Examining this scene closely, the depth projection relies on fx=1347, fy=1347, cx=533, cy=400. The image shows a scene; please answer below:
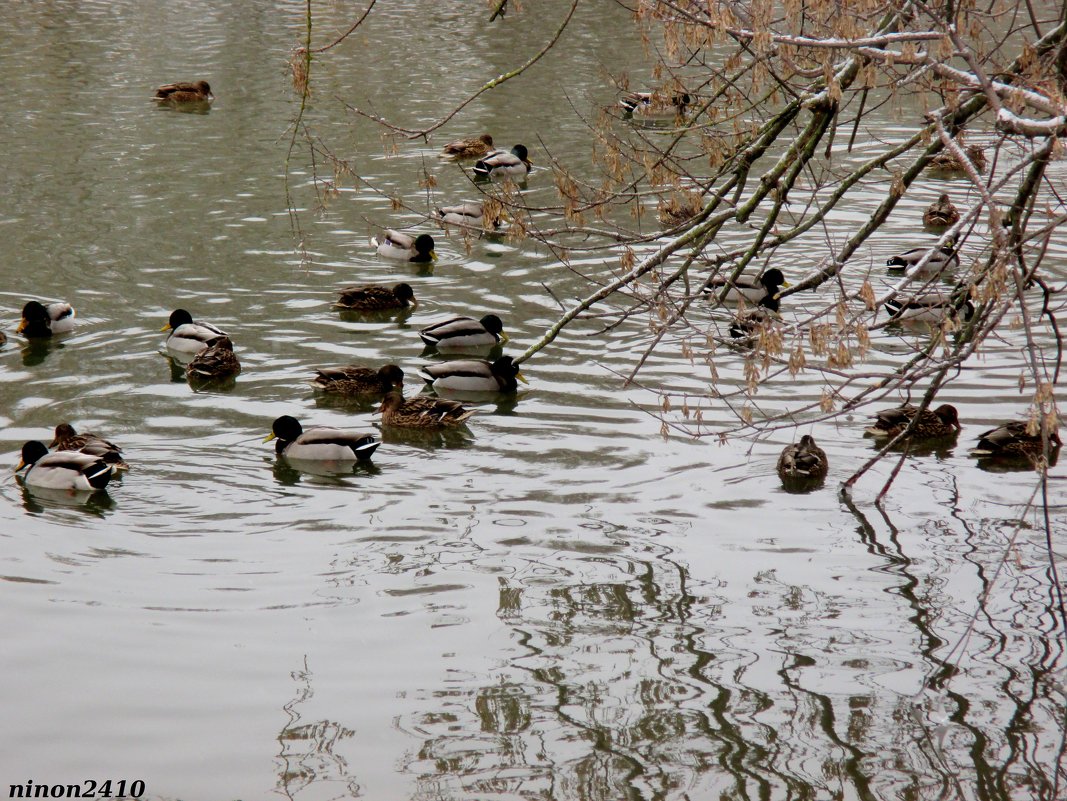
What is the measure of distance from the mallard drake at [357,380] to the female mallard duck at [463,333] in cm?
132

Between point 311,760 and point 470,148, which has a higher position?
point 470,148

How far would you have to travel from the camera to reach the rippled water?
21.7 feet

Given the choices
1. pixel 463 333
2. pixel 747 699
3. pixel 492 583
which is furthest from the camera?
pixel 463 333

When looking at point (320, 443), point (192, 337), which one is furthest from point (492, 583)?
point (192, 337)

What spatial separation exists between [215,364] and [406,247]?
16.4ft

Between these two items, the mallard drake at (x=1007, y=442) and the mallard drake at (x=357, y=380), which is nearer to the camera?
the mallard drake at (x=1007, y=442)

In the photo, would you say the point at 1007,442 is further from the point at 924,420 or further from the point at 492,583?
the point at 492,583

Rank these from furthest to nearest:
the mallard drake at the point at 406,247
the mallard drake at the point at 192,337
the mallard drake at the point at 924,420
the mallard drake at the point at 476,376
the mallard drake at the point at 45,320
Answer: the mallard drake at the point at 406,247
the mallard drake at the point at 45,320
the mallard drake at the point at 192,337
the mallard drake at the point at 476,376
the mallard drake at the point at 924,420

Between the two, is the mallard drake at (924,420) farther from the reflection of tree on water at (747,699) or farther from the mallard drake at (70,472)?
the mallard drake at (70,472)

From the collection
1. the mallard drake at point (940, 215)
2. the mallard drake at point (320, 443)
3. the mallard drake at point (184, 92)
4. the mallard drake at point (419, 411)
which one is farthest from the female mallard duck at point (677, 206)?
the mallard drake at point (184, 92)

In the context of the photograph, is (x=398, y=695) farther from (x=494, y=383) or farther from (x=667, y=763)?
(x=494, y=383)

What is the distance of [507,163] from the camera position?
21938mm

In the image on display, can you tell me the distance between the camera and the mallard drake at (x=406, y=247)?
687 inches

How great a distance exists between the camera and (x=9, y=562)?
29.3 ft
